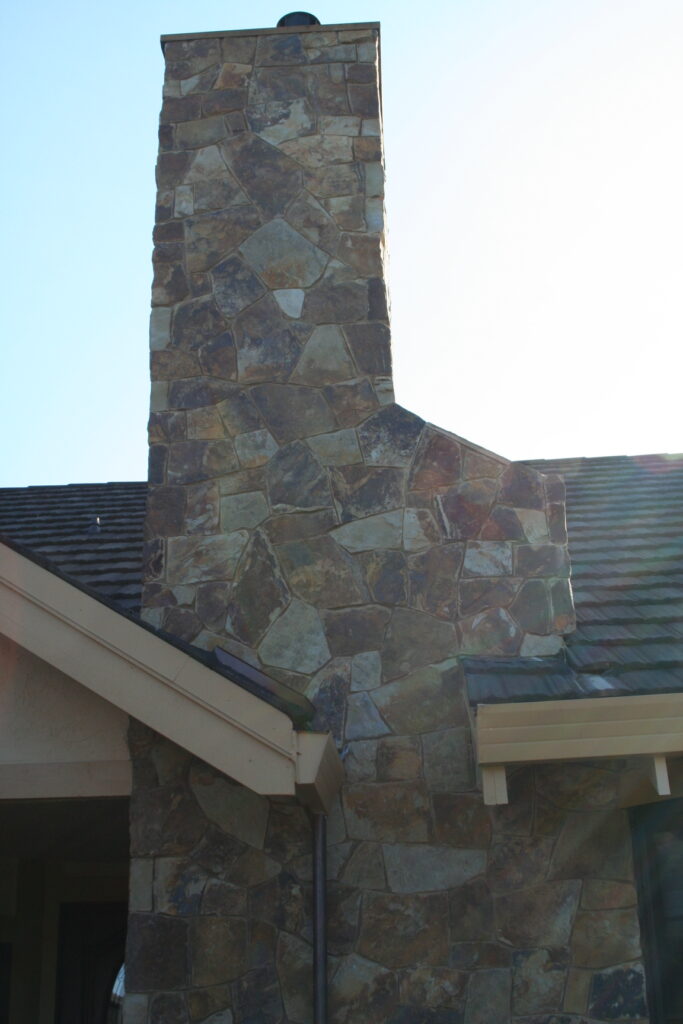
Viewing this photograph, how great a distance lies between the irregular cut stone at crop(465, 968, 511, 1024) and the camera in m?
4.75

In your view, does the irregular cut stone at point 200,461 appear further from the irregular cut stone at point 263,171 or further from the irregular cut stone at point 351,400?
the irregular cut stone at point 263,171

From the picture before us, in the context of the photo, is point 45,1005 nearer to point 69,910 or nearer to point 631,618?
point 69,910

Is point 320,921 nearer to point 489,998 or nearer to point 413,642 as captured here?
point 489,998

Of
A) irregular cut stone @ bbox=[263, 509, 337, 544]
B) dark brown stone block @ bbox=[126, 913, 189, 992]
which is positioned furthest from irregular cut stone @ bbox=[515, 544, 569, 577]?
dark brown stone block @ bbox=[126, 913, 189, 992]

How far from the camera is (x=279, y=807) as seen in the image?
5.13 metres

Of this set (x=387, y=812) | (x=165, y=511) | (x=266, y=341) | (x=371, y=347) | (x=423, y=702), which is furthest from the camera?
(x=266, y=341)

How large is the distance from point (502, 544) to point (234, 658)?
1.52 m

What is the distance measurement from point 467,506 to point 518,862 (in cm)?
181

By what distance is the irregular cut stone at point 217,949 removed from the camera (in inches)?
194

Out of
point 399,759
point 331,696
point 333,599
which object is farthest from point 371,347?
point 399,759

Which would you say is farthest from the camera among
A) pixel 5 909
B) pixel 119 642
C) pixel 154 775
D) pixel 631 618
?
pixel 5 909

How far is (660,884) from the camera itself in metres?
4.98

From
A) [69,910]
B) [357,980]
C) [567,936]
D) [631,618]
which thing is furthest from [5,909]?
[631,618]

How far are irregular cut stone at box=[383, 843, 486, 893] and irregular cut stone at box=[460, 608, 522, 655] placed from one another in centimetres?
99
